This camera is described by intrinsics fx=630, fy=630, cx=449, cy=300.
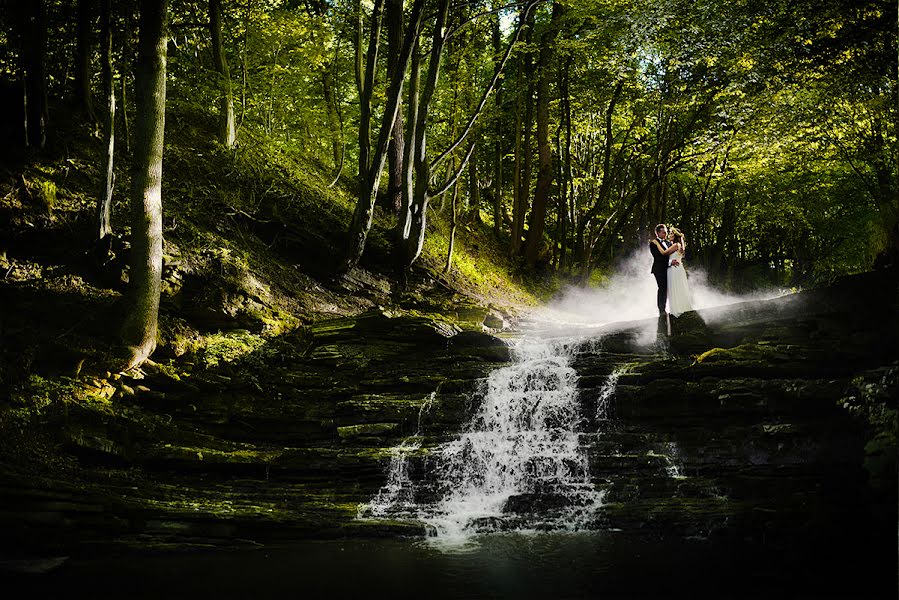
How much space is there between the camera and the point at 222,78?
11.1 m

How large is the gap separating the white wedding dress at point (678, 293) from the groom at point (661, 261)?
273mm

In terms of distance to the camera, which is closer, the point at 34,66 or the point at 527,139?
the point at 34,66

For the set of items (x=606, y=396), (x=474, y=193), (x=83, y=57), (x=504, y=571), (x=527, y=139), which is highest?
(x=527, y=139)

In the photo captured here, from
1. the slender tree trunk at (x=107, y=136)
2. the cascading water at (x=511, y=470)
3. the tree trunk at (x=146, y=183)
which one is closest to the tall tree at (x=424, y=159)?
the cascading water at (x=511, y=470)

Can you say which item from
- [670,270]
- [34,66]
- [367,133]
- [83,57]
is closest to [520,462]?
[670,270]

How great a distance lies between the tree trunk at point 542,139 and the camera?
16.1 metres

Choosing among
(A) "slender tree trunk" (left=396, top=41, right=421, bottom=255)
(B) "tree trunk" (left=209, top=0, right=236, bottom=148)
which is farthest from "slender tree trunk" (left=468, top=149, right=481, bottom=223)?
(B) "tree trunk" (left=209, top=0, right=236, bottom=148)

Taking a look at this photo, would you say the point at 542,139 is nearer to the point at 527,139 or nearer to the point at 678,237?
the point at 527,139

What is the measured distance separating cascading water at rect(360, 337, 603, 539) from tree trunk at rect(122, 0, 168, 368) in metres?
3.71

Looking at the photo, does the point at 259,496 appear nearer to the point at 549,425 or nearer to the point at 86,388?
the point at 86,388

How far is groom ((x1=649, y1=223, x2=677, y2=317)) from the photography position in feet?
32.7

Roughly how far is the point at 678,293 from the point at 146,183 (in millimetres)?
8207

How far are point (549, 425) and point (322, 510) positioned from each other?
322cm

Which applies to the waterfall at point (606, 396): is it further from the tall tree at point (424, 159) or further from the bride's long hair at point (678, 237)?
the tall tree at point (424, 159)
